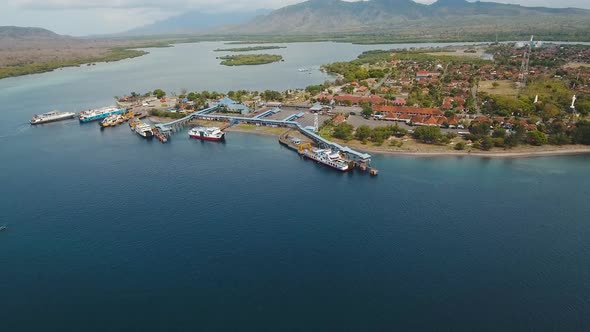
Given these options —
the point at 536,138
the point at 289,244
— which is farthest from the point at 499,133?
the point at 289,244

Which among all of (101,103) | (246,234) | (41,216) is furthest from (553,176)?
(101,103)

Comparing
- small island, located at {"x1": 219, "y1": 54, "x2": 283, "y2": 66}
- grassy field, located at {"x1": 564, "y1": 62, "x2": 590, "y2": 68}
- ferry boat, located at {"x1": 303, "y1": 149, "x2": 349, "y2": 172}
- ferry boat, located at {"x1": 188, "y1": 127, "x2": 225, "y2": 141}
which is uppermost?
small island, located at {"x1": 219, "y1": 54, "x2": 283, "y2": 66}

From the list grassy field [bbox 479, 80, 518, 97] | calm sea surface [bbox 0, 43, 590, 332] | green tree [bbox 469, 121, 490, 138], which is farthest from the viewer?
grassy field [bbox 479, 80, 518, 97]

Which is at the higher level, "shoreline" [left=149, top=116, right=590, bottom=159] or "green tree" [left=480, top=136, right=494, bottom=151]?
"green tree" [left=480, top=136, right=494, bottom=151]

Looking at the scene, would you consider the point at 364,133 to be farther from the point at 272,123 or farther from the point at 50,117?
the point at 50,117

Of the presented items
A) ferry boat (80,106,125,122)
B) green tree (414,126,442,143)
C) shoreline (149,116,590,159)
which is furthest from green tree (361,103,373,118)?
ferry boat (80,106,125,122)

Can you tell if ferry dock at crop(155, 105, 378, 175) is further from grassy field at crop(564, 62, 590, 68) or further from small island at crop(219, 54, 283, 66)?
grassy field at crop(564, 62, 590, 68)
